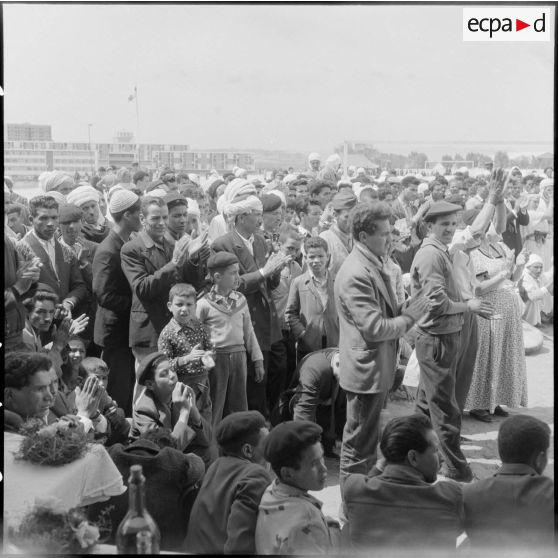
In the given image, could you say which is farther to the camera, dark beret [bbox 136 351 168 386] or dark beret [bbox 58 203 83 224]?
dark beret [bbox 58 203 83 224]

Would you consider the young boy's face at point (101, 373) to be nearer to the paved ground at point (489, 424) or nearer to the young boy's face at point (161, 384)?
the young boy's face at point (161, 384)

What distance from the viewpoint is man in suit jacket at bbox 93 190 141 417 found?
429 centimetres

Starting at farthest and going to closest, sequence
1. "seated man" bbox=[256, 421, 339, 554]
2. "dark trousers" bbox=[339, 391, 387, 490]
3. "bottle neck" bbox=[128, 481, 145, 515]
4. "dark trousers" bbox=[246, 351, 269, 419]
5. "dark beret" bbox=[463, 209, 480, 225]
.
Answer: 1. "dark beret" bbox=[463, 209, 480, 225]
2. "dark trousers" bbox=[246, 351, 269, 419]
3. "dark trousers" bbox=[339, 391, 387, 490]
4. "seated man" bbox=[256, 421, 339, 554]
5. "bottle neck" bbox=[128, 481, 145, 515]

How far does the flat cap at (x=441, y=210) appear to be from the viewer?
13.9ft

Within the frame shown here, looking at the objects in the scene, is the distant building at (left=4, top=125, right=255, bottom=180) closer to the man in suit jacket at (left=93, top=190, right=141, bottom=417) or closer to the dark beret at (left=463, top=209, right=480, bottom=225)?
the man in suit jacket at (left=93, top=190, right=141, bottom=417)

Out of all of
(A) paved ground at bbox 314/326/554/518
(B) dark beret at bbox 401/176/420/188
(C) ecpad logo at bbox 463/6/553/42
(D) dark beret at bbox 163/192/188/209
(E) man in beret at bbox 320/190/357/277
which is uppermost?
(C) ecpad logo at bbox 463/6/553/42

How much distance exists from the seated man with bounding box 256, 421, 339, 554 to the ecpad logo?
165 cm

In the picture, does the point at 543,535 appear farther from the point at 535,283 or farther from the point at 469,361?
the point at 535,283

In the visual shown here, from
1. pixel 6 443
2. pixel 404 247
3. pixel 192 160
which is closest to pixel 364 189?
pixel 404 247

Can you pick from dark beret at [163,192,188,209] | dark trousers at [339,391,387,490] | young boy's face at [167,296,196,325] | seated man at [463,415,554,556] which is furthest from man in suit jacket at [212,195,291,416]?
seated man at [463,415,554,556]

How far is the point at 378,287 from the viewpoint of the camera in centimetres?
382

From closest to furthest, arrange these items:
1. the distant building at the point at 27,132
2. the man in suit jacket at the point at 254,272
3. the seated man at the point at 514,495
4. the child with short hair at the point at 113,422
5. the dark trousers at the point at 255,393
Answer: the seated man at the point at 514,495
the distant building at the point at 27,132
the child with short hair at the point at 113,422
the man in suit jacket at the point at 254,272
the dark trousers at the point at 255,393

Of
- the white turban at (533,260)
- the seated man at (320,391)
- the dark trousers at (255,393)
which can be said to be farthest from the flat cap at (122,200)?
the white turban at (533,260)

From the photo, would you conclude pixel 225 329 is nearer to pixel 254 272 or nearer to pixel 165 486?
pixel 254 272
